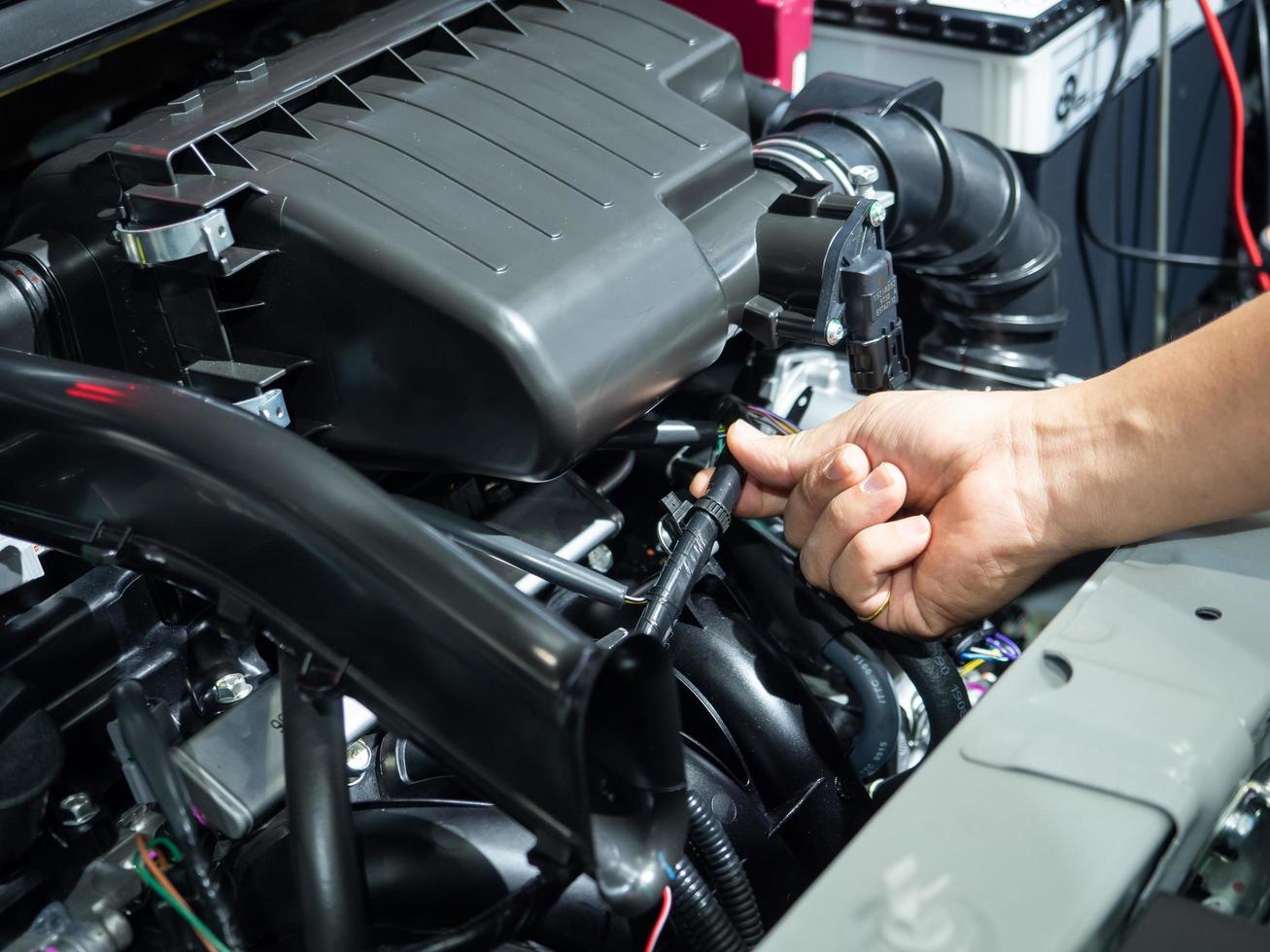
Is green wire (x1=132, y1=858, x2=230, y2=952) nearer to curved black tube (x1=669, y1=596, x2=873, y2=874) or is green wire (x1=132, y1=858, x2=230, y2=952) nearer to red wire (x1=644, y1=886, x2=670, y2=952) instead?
red wire (x1=644, y1=886, x2=670, y2=952)

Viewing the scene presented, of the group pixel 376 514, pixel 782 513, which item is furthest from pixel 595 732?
pixel 782 513

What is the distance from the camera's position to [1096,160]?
175 centimetres

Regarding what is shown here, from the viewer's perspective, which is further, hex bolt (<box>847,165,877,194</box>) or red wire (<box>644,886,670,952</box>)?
hex bolt (<box>847,165,877,194</box>)

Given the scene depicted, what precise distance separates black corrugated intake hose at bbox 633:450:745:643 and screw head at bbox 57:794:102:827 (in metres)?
0.38

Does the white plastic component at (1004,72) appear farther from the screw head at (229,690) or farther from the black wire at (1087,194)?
the screw head at (229,690)

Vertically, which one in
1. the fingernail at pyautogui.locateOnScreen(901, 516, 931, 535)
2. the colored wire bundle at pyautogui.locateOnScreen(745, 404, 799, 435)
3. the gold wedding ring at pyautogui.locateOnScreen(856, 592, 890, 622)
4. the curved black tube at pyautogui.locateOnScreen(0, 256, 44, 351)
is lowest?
the gold wedding ring at pyautogui.locateOnScreen(856, 592, 890, 622)

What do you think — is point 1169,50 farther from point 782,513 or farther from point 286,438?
point 286,438

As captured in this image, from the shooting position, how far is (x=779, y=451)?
98 cm

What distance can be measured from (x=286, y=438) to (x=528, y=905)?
0.30 meters

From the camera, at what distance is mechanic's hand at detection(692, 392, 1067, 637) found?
3.04 ft

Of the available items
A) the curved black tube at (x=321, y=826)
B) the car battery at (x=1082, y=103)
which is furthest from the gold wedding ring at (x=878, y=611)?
the car battery at (x=1082, y=103)

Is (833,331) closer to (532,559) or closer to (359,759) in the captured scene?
(532,559)

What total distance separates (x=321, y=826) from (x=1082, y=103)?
4.53 ft

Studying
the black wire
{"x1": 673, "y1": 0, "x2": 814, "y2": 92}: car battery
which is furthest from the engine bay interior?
the black wire
